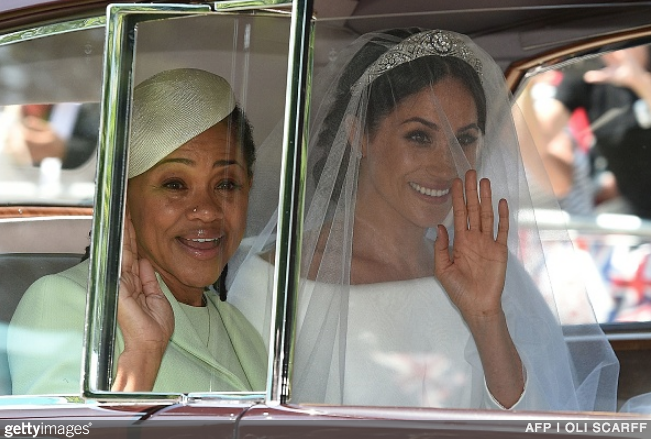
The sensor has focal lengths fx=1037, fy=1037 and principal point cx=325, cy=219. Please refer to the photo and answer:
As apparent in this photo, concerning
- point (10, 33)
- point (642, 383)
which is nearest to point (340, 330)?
point (642, 383)

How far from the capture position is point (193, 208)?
6.81 feet

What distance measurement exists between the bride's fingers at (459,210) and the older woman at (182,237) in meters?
0.45

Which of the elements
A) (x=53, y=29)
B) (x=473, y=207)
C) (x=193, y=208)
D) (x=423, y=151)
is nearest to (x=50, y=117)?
(x=53, y=29)

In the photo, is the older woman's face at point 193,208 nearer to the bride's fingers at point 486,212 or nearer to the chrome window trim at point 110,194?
the chrome window trim at point 110,194

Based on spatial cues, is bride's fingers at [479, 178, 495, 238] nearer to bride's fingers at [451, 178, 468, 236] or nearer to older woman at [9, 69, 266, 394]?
bride's fingers at [451, 178, 468, 236]

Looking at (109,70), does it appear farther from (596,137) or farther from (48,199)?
(596,137)

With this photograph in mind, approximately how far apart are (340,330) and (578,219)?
0.82 metres

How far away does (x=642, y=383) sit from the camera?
90.8 inches

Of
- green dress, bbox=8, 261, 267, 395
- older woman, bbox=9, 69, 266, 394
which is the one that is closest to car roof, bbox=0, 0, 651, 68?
older woman, bbox=9, 69, 266, 394

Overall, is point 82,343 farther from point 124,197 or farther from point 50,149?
point 50,149

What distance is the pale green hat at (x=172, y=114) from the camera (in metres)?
2.06

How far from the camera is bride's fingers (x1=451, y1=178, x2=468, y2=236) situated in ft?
7.13

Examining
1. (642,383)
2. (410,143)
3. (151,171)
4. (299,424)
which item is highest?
(410,143)

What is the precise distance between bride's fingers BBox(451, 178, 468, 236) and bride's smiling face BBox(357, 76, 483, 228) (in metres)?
0.04
